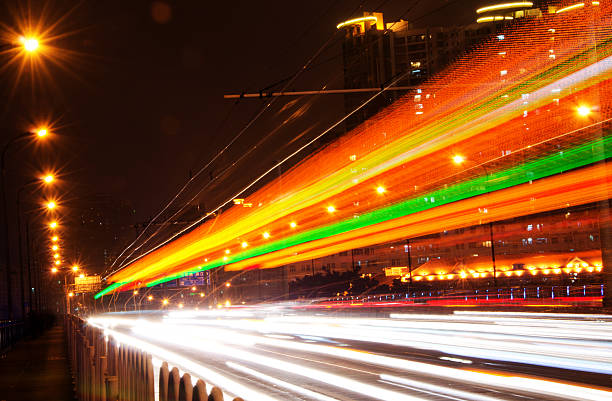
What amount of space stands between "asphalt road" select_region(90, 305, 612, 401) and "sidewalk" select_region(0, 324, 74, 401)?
8.48 ft

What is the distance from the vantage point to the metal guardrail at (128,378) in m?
4.50

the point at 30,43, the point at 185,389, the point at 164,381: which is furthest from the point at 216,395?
the point at 30,43

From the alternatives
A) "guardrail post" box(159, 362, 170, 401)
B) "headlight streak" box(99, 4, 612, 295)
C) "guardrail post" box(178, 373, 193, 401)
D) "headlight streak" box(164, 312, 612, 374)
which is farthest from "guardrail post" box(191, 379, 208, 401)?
"headlight streak" box(99, 4, 612, 295)

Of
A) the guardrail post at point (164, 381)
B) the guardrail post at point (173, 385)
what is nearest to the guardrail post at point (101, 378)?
the guardrail post at point (164, 381)

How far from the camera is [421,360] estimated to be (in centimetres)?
1723

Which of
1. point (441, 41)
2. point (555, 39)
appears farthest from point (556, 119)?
point (441, 41)

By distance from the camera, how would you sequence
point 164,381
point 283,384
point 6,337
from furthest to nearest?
point 6,337 → point 283,384 → point 164,381

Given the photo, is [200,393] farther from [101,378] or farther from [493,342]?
[493,342]

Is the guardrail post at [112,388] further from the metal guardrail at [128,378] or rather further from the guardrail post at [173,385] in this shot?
the guardrail post at [173,385]

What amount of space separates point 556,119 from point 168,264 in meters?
34.8

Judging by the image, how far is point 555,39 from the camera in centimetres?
2502

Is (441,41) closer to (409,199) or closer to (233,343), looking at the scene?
(409,199)

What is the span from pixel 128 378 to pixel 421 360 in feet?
35.6

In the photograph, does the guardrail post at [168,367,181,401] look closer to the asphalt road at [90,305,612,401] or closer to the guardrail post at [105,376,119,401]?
the guardrail post at [105,376,119,401]
